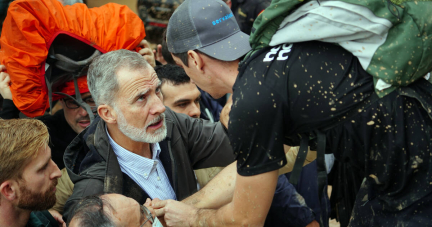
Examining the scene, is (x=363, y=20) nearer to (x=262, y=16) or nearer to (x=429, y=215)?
(x=262, y=16)

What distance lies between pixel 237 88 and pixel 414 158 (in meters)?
0.84

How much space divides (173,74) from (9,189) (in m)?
2.27

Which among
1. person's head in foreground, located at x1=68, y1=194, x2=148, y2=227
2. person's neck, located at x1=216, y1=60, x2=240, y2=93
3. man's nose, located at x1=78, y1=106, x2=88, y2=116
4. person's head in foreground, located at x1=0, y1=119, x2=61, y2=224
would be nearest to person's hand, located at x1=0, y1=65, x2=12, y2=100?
man's nose, located at x1=78, y1=106, x2=88, y2=116

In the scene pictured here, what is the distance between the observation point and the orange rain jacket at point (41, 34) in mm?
3301

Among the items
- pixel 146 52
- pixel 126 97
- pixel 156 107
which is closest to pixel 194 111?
pixel 146 52

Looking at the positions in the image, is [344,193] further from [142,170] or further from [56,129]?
[56,129]

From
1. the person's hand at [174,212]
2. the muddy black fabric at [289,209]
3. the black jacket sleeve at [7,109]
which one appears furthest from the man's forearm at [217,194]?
the black jacket sleeve at [7,109]

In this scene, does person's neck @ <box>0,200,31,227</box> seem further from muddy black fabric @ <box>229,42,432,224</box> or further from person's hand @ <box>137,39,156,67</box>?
person's hand @ <box>137,39,156,67</box>

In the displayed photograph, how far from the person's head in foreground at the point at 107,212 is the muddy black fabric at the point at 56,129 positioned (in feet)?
5.15

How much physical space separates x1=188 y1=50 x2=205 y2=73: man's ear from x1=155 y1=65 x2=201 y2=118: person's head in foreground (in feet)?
5.72

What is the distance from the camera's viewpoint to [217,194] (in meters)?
2.87

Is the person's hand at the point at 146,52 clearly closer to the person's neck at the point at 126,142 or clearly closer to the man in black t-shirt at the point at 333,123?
the person's neck at the point at 126,142

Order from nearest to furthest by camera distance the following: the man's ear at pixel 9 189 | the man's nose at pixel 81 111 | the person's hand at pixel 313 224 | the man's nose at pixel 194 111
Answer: the man's ear at pixel 9 189 < the person's hand at pixel 313 224 < the man's nose at pixel 81 111 < the man's nose at pixel 194 111

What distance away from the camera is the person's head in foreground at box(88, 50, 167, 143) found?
2.88 metres
